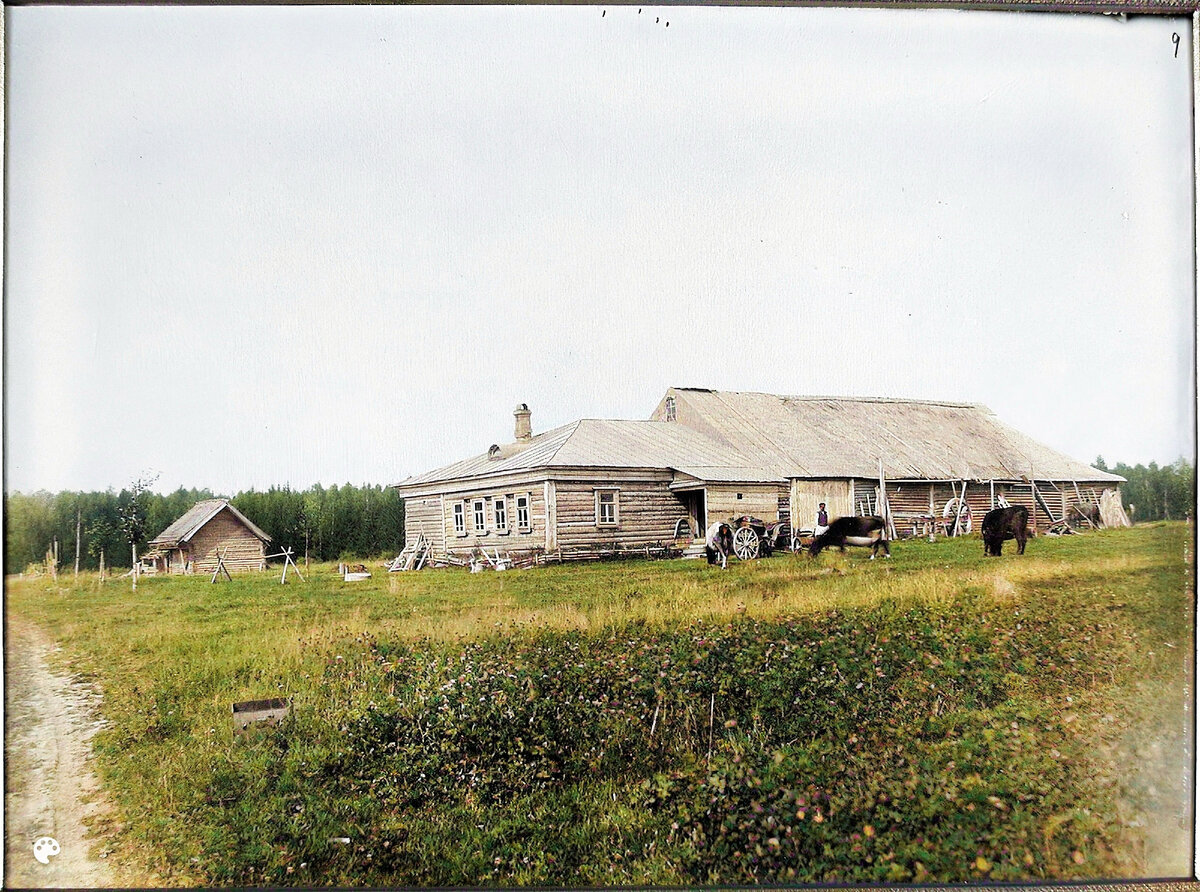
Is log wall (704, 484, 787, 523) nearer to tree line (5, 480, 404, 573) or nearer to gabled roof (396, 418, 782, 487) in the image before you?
gabled roof (396, 418, 782, 487)

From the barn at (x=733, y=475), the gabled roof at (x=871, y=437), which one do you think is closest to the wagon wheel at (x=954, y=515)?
the barn at (x=733, y=475)

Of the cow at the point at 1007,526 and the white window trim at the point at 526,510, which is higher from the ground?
the white window trim at the point at 526,510

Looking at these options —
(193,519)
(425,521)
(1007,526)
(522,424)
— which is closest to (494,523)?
(425,521)

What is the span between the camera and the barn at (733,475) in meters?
3.33

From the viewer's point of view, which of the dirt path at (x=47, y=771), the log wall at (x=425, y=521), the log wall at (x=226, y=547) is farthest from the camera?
the log wall at (x=425, y=521)

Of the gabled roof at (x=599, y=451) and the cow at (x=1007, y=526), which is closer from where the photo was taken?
the gabled roof at (x=599, y=451)

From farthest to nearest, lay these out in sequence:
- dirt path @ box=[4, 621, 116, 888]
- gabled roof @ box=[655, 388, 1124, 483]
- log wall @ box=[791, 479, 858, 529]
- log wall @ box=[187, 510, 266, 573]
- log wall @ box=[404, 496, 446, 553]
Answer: log wall @ box=[791, 479, 858, 529]
gabled roof @ box=[655, 388, 1124, 483]
log wall @ box=[404, 496, 446, 553]
log wall @ box=[187, 510, 266, 573]
dirt path @ box=[4, 621, 116, 888]

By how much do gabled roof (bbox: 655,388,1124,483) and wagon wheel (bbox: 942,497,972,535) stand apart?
0.11 m

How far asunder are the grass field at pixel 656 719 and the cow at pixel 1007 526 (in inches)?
5.9

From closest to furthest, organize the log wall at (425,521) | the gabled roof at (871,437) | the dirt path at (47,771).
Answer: the dirt path at (47,771) → the log wall at (425,521) → the gabled roof at (871,437)

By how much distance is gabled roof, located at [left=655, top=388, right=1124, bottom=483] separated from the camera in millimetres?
3404

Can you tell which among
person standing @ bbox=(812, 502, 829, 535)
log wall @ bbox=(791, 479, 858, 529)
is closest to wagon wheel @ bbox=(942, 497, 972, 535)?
log wall @ bbox=(791, 479, 858, 529)

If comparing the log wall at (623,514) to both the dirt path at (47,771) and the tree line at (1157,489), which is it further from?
the dirt path at (47,771)

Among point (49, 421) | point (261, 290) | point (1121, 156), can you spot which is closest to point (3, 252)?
point (49, 421)
